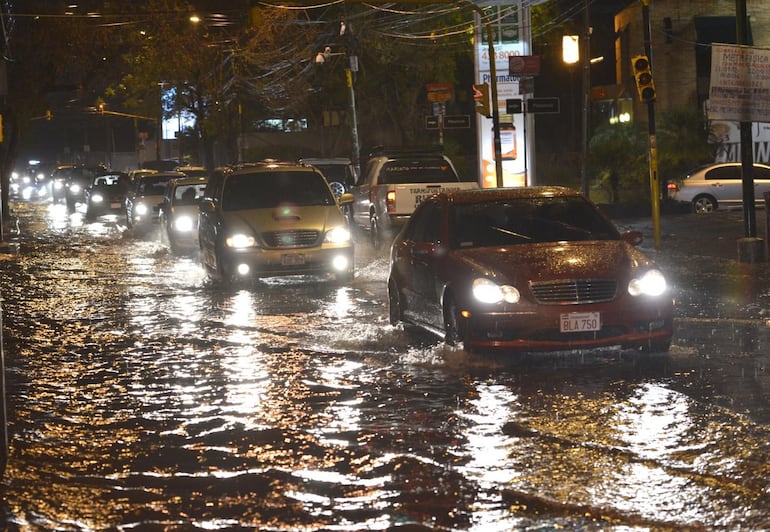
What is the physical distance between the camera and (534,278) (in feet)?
37.0

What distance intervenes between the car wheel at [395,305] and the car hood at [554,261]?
75.6 inches

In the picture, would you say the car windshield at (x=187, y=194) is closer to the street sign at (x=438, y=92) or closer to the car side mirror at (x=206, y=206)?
the car side mirror at (x=206, y=206)

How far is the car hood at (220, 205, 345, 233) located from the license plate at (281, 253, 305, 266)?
41cm

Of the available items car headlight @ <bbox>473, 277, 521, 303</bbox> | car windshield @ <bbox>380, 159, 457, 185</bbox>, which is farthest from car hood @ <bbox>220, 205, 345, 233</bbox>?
car windshield @ <bbox>380, 159, 457, 185</bbox>

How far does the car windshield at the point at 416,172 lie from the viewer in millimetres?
28594

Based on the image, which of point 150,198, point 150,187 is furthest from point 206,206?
point 150,187

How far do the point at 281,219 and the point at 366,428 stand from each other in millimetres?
10464

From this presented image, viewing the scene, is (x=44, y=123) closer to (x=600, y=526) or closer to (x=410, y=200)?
(x=410, y=200)

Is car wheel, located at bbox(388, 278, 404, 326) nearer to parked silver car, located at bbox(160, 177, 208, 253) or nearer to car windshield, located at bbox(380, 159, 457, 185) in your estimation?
parked silver car, located at bbox(160, 177, 208, 253)

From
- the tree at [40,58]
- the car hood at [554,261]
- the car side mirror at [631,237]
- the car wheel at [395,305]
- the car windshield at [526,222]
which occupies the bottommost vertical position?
the car wheel at [395,305]

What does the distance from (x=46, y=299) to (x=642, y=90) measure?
11071 mm

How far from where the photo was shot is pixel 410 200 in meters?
26.8

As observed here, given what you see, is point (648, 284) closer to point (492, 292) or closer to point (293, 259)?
point (492, 292)

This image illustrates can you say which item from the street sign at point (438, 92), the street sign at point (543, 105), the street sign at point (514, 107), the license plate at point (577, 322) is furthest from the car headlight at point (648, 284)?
the street sign at point (438, 92)
